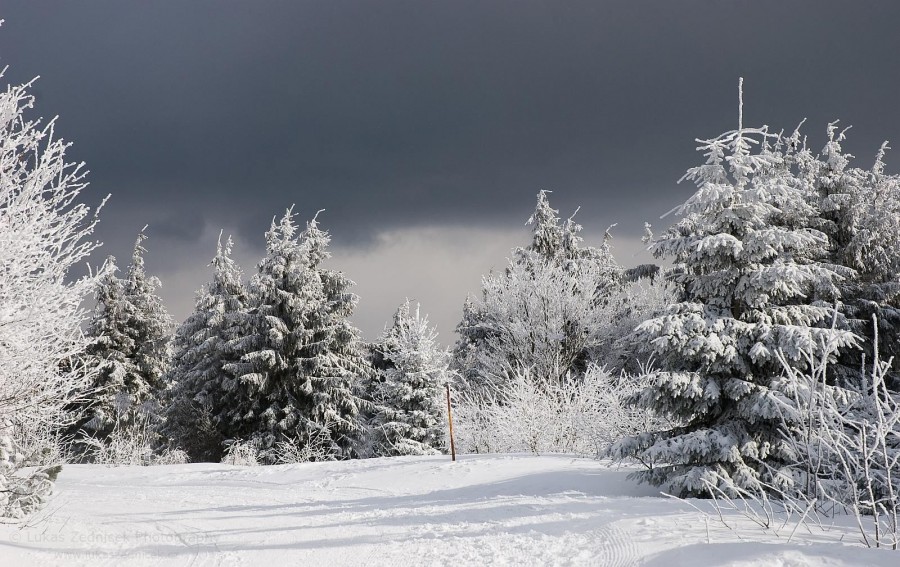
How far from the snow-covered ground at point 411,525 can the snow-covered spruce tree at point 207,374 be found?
13.7 metres

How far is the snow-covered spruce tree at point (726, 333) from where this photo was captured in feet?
30.9

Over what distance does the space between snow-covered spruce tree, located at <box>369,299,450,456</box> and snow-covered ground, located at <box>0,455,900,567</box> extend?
38.7ft

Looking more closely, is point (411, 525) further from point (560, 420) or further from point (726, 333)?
point (560, 420)

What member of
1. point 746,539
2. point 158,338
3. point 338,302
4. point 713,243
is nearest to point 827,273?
point 713,243

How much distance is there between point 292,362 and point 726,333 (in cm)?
2050

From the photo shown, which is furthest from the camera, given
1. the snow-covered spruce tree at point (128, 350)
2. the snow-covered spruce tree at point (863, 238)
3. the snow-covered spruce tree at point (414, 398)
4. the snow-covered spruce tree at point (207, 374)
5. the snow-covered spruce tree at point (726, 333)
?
the snow-covered spruce tree at point (128, 350)

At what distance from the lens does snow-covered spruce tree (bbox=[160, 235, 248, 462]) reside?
26.7 metres

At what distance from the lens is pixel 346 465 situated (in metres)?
14.5

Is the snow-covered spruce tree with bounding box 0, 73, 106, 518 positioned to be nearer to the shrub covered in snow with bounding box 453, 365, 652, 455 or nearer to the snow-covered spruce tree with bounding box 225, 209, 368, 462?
the shrub covered in snow with bounding box 453, 365, 652, 455

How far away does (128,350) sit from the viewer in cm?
3247

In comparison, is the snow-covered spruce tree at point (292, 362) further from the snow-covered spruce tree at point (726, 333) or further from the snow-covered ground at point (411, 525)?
the snow-covered spruce tree at point (726, 333)

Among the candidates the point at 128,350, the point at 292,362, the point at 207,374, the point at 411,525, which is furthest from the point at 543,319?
the point at 128,350

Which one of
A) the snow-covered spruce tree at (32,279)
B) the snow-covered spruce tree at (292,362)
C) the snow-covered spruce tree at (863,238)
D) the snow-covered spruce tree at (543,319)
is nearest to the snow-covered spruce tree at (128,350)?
the snow-covered spruce tree at (292,362)

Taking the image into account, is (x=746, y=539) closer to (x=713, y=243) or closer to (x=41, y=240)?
(x=713, y=243)
